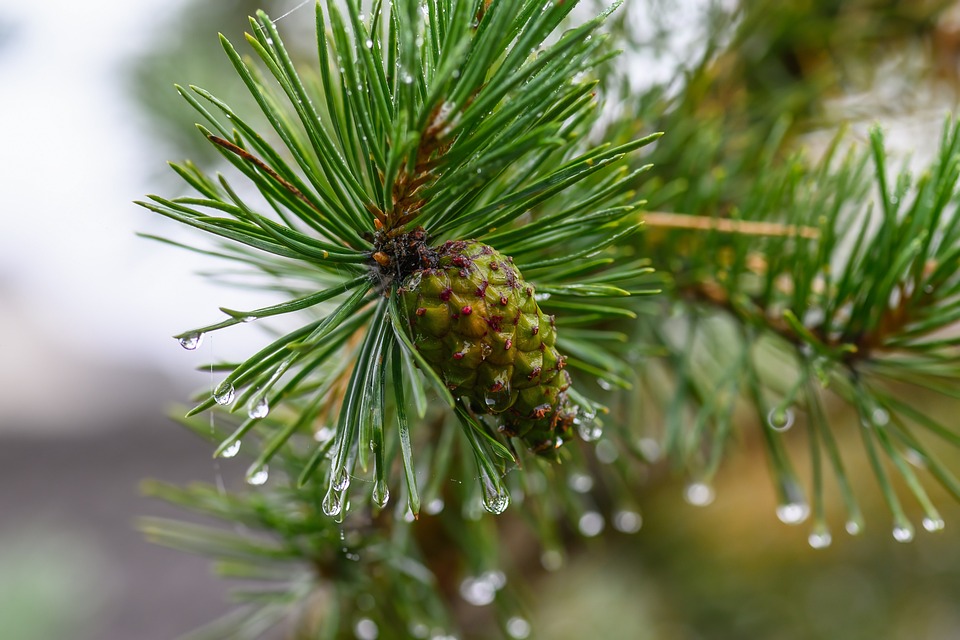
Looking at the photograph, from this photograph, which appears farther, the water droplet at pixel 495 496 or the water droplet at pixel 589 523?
the water droplet at pixel 589 523

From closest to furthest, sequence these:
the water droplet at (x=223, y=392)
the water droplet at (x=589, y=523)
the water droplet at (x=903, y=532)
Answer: the water droplet at (x=223, y=392) < the water droplet at (x=903, y=532) < the water droplet at (x=589, y=523)

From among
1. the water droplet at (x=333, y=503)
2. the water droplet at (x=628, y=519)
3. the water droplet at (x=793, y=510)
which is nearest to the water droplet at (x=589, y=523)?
the water droplet at (x=628, y=519)

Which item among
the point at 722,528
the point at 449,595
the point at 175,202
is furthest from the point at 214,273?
the point at 722,528

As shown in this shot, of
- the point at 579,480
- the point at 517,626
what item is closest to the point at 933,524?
the point at 579,480

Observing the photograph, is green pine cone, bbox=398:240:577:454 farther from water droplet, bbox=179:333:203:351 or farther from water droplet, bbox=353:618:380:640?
water droplet, bbox=353:618:380:640

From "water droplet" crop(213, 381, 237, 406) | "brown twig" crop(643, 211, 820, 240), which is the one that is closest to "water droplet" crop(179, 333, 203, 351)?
"water droplet" crop(213, 381, 237, 406)

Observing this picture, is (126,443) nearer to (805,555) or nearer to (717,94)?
(805,555)

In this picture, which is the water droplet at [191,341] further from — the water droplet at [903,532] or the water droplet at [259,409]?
the water droplet at [903,532]
